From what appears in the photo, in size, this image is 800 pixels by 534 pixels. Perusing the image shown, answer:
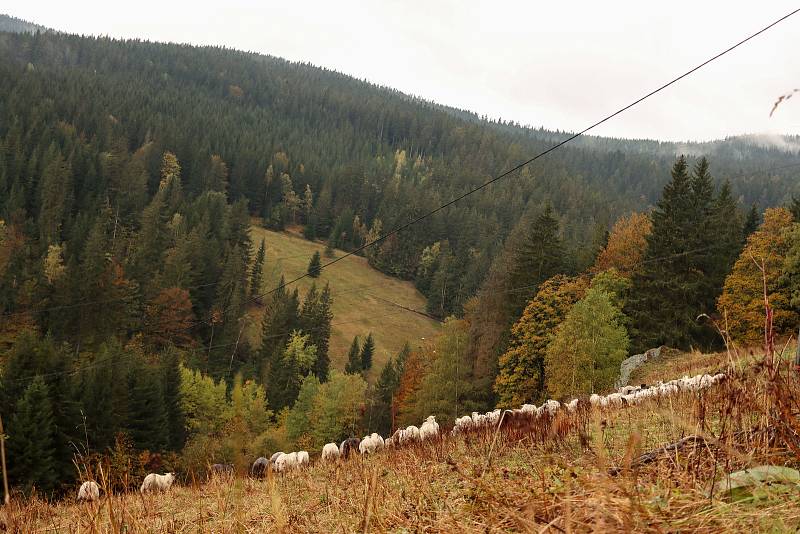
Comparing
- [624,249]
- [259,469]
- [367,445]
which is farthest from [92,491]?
[624,249]

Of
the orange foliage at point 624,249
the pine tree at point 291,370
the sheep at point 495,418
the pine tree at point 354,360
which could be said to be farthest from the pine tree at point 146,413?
the pine tree at point 354,360

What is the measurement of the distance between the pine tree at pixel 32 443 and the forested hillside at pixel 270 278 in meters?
0.13

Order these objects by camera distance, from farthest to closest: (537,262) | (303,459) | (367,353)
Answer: (367,353) < (537,262) < (303,459)

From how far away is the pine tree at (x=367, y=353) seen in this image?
81.4m

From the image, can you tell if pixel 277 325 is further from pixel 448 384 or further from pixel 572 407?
pixel 572 407

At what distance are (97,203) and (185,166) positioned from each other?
38.7m

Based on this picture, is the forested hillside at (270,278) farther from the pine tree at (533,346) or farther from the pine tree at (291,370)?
the pine tree at (291,370)

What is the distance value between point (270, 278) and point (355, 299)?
49.3 ft

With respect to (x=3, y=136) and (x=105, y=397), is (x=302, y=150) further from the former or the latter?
(x=105, y=397)

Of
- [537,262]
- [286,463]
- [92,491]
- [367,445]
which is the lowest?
[286,463]

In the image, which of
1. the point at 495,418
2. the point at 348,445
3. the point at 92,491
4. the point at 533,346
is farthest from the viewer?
the point at 533,346

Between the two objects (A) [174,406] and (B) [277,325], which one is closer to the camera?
(A) [174,406]

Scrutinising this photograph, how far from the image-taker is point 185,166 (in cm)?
13462

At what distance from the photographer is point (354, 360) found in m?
79.1
